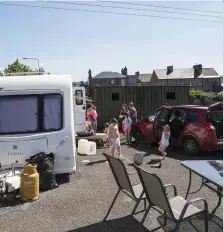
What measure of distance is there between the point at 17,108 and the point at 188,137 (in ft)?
18.1

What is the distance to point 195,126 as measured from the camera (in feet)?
33.6

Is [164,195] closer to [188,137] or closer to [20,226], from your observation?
[20,226]

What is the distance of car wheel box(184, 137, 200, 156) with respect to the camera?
10.4 m

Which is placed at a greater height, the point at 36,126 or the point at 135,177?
the point at 36,126

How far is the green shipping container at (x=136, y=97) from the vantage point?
59.7 ft

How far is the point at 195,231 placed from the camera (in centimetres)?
475

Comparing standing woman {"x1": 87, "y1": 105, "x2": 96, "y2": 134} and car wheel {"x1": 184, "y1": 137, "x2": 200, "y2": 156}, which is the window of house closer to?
car wheel {"x1": 184, "y1": 137, "x2": 200, "y2": 156}

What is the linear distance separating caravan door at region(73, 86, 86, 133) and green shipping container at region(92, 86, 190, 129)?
6.87 m

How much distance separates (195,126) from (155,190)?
631 cm

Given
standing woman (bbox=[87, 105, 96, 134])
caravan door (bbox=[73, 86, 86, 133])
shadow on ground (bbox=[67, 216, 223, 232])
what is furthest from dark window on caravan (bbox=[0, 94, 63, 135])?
standing woman (bbox=[87, 105, 96, 134])

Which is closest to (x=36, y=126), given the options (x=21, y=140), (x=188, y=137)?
(x=21, y=140)

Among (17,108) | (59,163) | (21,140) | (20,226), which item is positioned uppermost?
(17,108)

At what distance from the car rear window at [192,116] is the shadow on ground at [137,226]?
5.41m

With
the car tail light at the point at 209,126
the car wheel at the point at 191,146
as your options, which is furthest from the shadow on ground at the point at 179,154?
the car tail light at the point at 209,126
